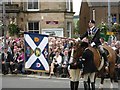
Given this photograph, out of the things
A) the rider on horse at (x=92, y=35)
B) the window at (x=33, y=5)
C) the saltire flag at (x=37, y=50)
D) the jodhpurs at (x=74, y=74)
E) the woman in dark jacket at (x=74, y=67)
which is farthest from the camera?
the window at (x=33, y=5)

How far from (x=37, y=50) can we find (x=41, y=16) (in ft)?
69.7

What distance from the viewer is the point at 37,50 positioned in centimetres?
2227

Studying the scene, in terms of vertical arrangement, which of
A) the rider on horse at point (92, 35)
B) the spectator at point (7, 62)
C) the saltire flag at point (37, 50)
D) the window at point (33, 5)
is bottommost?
the spectator at point (7, 62)

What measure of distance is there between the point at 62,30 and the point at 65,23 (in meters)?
1.08

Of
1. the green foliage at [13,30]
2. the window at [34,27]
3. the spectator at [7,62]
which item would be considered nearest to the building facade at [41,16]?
the window at [34,27]

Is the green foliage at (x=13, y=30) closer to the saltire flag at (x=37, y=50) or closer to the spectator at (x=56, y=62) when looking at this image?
the spectator at (x=56, y=62)

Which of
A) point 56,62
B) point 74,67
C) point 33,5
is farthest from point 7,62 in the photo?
point 33,5

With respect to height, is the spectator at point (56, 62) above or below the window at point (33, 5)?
below

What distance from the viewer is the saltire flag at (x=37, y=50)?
22.1 metres

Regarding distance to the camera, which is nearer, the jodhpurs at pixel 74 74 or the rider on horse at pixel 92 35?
the jodhpurs at pixel 74 74

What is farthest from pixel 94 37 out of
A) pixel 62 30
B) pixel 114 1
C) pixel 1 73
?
pixel 114 1

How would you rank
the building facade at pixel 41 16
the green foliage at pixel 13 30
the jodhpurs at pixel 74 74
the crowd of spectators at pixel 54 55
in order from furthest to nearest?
the building facade at pixel 41 16 < the green foliage at pixel 13 30 < the crowd of spectators at pixel 54 55 < the jodhpurs at pixel 74 74

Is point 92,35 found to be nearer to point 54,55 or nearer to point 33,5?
point 54,55

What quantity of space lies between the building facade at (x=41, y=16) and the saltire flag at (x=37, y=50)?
19734 millimetres
